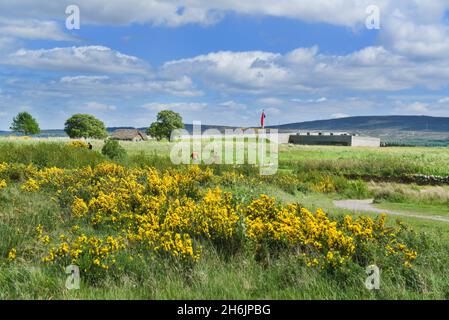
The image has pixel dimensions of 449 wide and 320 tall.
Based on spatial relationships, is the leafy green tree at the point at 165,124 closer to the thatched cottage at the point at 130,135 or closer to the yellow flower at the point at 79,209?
the thatched cottage at the point at 130,135

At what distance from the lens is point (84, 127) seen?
104375mm

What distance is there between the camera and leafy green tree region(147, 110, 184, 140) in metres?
99.6

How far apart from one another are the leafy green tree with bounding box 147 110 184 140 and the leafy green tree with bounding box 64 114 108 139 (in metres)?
12.6

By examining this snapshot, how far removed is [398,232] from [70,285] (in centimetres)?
561

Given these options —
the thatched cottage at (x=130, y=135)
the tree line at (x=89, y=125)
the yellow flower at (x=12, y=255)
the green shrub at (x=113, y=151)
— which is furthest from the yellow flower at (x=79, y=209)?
the thatched cottage at (x=130, y=135)

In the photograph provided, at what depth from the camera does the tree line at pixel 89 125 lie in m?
101

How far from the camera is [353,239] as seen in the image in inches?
291

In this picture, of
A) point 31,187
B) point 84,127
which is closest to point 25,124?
point 84,127

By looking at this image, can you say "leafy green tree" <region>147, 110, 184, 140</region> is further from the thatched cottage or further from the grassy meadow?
the grassy meadow

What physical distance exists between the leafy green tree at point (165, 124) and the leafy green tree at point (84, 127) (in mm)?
12629

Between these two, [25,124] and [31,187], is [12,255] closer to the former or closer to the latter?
[31,187]

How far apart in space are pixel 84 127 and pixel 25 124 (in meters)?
13.4

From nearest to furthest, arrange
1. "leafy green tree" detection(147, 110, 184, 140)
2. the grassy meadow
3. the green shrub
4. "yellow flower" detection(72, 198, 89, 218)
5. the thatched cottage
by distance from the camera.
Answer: the grassy meadow, "yellow flower" detection(72, 198, 89, 218), the green shrub, "leafy green tree" detection(147, 110, 184, 140), the thatched cottage

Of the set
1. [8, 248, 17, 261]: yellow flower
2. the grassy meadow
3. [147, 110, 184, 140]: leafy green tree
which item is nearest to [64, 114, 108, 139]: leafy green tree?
[147, 110, 184, 140]: leafy green tree
